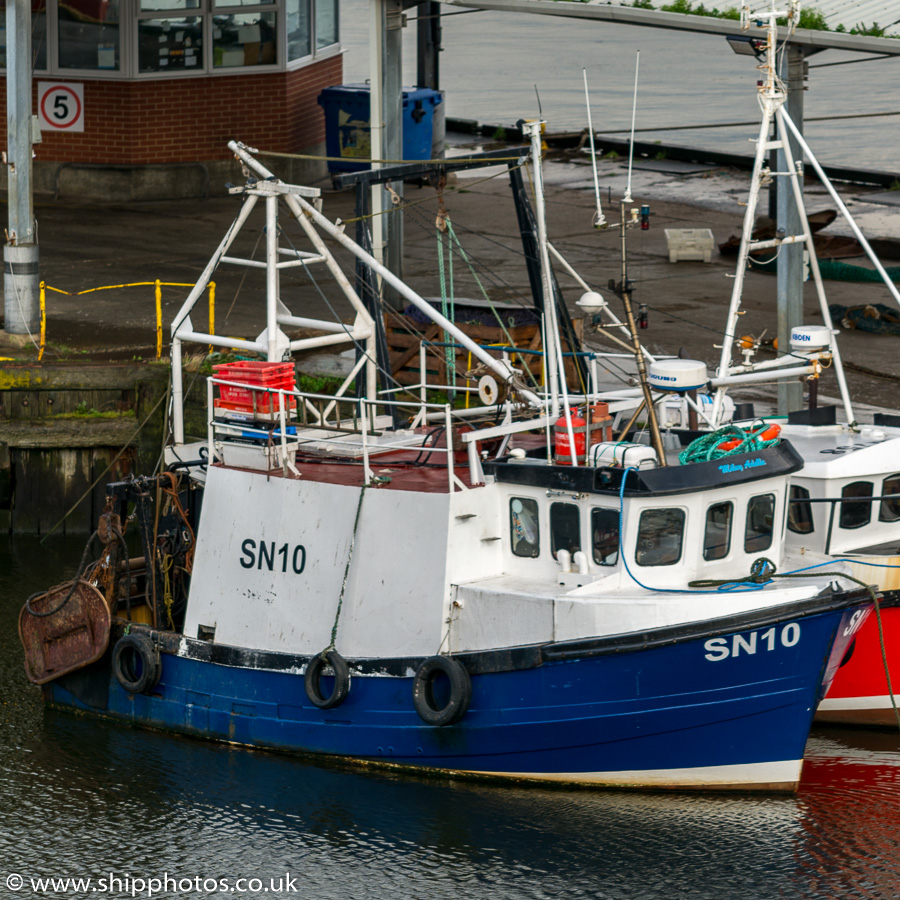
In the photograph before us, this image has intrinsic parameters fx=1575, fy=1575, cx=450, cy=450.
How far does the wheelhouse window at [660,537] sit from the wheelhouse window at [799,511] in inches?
75.7

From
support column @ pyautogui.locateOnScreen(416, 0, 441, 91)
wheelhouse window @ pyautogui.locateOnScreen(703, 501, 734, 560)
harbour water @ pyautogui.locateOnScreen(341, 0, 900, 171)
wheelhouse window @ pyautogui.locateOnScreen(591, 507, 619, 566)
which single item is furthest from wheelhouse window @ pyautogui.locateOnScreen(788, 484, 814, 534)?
harbour water @ pyautogui.locateOnScreen(341, 0, 900, 171)

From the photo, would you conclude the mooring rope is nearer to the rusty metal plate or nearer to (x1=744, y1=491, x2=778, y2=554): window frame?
the rusty metal plate

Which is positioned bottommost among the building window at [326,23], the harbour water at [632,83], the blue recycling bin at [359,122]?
the blue recycling bin at [359,122]

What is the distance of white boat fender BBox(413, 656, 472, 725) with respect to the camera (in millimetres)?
12445

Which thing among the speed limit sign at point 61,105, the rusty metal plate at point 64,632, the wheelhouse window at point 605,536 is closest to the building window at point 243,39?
the speed limit sign at point 61,105

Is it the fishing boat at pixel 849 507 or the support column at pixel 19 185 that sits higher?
Result: the support column at pixel 19 185

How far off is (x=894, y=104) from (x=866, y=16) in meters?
42.5

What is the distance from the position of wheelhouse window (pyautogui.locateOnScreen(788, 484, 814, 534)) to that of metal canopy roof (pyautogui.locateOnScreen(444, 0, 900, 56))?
615 centimetres

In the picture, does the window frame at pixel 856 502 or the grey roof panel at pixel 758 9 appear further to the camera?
the grey roof panel at pixel 758 9

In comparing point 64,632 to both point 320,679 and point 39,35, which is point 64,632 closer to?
point 320,679

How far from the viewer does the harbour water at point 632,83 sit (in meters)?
51.2

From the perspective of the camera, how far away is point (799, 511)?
13.8 m

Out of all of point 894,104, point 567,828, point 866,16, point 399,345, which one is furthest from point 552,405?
point 894,104

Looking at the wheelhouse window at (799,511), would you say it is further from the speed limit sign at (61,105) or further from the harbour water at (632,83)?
the harbour water at (632,83)
